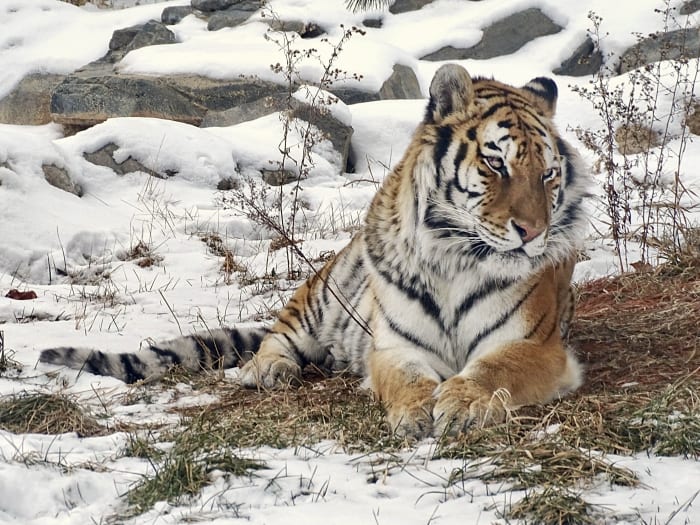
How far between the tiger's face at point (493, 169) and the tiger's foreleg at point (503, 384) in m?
0.35

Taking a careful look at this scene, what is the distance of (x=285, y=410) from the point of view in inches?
130

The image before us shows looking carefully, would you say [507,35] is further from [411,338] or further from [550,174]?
[411,338]

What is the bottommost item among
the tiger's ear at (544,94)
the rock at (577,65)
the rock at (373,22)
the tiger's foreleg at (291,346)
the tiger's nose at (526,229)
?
the rock at (577,65)

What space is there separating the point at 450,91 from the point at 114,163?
5266mm

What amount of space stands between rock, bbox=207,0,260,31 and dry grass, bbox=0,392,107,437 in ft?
35.9

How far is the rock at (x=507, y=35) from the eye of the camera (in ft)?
44.0

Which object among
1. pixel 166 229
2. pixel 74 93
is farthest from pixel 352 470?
pixel 74 93

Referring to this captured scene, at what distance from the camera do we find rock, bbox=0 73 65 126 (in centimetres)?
1162

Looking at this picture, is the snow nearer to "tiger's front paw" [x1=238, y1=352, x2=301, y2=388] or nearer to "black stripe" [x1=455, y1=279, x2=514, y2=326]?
"tiger's front paw" [x1=238, y1=352, x2=301, y2=388]

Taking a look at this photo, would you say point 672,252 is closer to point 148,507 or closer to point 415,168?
point 415,168

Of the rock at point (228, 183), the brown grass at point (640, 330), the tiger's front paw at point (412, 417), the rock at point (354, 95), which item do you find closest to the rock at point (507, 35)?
the rock at point (354, 95)

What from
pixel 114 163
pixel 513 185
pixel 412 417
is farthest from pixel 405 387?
pixel 114 163

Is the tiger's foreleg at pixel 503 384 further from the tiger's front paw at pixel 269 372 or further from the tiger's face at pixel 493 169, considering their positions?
the tiger's front paw at pixel 269 372

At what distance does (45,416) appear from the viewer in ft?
10.2
